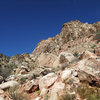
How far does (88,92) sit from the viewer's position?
4348mm

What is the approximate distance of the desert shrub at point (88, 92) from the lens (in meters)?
4.02

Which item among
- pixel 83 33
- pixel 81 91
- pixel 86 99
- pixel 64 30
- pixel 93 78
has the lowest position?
pixel 86 99

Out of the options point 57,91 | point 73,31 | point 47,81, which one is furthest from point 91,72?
point 73,31

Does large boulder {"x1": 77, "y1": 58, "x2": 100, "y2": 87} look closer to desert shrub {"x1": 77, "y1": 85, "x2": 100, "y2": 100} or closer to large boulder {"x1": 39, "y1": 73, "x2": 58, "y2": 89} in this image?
desert shrub {"x1": 77, "y1": 85, "x2": 100, "y2": 100}

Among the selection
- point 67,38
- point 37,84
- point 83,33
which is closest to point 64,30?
point 67,38

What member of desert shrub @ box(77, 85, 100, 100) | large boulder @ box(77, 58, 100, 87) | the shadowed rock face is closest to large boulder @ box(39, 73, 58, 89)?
large boulder @ box(77, 58, 100, 87)

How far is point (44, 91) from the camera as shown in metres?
5.49

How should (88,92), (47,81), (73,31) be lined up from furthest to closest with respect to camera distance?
1. (73,31)
2. (47,81)
3. (88,92)

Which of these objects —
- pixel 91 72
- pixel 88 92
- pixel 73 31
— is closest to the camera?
pixel 88 92

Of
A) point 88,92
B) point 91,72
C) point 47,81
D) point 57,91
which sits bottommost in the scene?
point 88,92

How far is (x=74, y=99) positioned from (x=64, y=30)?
142 feet

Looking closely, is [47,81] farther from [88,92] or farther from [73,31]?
[73,31]

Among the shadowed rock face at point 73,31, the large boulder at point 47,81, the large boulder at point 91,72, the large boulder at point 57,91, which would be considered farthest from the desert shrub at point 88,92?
the shadowed rock face at point 73,31

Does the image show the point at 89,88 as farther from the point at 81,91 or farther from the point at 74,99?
the point at 74,99
